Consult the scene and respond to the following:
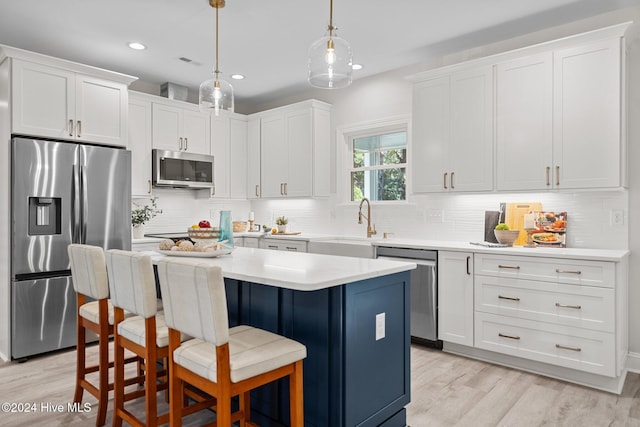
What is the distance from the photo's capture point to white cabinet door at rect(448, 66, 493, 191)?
367 cm

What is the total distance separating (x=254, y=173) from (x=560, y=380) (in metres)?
4.26

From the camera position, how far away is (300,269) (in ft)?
7.03

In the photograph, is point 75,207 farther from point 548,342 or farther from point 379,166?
point 548,342

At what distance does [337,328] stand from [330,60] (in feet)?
4.36

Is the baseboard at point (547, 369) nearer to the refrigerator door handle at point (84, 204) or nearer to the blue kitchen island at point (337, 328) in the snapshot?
the blue kitchen island at point (337, 328)

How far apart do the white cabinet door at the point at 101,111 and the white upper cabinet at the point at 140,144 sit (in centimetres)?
55

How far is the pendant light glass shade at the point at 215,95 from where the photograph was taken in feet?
9.23

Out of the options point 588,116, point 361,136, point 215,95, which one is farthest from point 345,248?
point 588,116

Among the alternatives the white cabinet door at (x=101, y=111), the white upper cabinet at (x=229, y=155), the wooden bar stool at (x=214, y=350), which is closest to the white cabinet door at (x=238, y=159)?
the white upper cabinet at (x=229, y=155)

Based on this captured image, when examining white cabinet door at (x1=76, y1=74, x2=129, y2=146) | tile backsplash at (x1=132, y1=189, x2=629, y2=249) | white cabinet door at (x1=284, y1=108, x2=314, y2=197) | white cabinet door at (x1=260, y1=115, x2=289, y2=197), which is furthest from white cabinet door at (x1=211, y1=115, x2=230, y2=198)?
white cabinet door at (x1=76, y1=74, x2=129, y2=146)

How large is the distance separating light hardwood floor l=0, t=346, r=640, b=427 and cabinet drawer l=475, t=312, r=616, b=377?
0.16 meters

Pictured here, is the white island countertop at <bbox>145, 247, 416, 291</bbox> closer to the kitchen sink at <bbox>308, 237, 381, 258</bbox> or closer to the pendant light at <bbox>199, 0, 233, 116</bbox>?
the pendant light at <bbox>199, 0, 233, 116</bbox>

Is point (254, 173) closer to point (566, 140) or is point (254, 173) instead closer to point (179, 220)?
point (179, 220)

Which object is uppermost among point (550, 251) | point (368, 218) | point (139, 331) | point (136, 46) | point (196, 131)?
point (136, 46)
